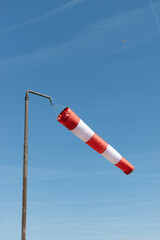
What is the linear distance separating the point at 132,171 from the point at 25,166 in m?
7.11

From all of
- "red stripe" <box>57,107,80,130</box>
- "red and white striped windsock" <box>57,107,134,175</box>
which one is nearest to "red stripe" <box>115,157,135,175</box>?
"red and white striped windsock" <box>57,107,134,175</box>

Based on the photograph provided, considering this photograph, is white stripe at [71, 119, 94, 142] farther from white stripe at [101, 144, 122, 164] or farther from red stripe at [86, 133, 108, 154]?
white stripe at [101, 144, 122, 164]

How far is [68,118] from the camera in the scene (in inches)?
559

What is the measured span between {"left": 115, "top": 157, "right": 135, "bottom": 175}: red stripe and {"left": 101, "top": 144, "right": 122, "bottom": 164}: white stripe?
0.35m

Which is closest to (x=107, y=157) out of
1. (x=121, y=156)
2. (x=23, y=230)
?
(x=121, y=156)

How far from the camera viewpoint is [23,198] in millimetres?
11969

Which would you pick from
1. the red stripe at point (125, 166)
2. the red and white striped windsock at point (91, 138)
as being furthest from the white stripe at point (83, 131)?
the red stripe at point (125, 166)

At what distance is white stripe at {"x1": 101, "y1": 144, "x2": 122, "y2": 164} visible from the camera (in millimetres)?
16172

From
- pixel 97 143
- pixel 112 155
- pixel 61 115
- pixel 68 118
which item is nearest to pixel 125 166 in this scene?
pixel 112 155

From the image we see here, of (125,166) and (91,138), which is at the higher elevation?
(91,138)

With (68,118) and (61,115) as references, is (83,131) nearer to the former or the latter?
(68,118)

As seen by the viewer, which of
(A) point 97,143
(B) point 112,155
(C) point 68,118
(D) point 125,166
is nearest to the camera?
(C) point 68,118

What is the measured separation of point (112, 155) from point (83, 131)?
2483mm

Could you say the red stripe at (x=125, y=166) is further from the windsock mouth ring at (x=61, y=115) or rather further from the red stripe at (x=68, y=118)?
the windsock mouth ring at (x=61, y=115)
